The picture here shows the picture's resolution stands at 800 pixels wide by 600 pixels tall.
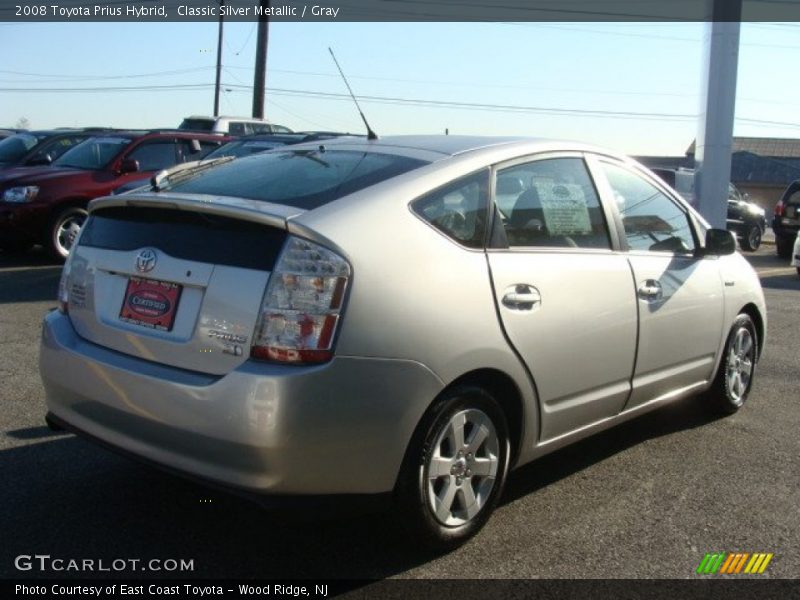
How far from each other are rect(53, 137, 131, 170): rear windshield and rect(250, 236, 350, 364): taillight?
1017 cm

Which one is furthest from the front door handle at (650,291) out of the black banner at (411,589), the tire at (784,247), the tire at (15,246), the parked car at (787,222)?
the tire at (784,247)

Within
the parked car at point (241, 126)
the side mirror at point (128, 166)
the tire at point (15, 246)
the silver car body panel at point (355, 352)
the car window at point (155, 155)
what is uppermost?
the parked car at point (241, 126)

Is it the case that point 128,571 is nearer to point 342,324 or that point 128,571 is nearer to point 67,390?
point 67,390

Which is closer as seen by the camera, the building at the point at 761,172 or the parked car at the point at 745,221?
the parked car at the point at 745,221

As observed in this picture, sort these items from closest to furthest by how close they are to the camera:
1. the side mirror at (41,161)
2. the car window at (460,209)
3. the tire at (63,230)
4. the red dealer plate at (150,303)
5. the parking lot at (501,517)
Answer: the red dealer plate at (150,303), the parking lot at (501,517), the car window at (460,209), the tire at (63,230), the side mirror at (41,161)

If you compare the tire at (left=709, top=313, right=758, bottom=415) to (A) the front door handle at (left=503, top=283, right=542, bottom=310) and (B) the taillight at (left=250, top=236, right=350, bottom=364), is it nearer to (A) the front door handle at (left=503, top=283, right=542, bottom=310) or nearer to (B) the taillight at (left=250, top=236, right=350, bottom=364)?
(A) the front door handle at (left=503, top=283, right=542, bottom=310)

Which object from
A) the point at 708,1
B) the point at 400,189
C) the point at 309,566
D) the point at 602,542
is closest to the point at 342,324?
the point at 400,189

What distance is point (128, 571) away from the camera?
135 inches

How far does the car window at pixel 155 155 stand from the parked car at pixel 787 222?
1295 cm

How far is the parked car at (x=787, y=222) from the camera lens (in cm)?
1942

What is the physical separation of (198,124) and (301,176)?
20993mm

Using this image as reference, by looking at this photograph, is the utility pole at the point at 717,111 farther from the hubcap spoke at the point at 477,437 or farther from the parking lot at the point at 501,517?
the hubcap spoke at the point at 477,437

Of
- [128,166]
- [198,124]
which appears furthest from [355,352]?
[198,124]

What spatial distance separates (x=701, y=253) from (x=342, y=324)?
2773 mm
